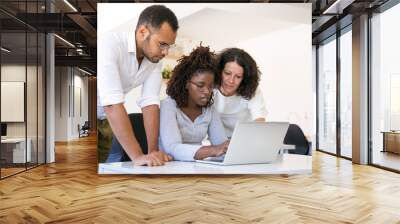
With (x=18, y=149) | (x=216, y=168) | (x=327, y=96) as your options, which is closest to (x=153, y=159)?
(x=216, y=168)

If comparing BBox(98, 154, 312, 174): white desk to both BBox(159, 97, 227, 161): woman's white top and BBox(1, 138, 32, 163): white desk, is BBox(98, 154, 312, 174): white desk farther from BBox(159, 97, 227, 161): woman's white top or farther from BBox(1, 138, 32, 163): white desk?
BBox(1, 138, 32, 163): white desk

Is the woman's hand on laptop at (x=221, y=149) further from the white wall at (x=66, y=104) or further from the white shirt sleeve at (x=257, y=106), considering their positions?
the white wall at (x=66, y=104)

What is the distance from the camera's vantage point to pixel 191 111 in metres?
5.88

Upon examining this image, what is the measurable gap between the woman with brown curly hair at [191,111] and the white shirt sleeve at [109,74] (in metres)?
0.71

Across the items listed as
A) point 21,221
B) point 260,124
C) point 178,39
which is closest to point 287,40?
point 178,39

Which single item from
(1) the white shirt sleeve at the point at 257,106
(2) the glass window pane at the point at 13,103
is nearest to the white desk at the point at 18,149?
(2) the glass window pane at the point at 13,103

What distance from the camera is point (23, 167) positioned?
729cm

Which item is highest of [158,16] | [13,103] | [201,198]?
[158,16]

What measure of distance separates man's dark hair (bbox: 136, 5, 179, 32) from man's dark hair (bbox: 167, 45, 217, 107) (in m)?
0.50

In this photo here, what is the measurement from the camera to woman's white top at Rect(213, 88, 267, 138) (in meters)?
6.21

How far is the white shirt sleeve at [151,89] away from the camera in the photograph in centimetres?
622

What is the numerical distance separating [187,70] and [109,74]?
3.65 ft

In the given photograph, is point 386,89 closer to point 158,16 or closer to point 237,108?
point 237,108

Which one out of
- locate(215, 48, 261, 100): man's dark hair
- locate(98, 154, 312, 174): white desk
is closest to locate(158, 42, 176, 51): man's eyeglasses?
locate(215, 48, 261, 100): man's dark hair
